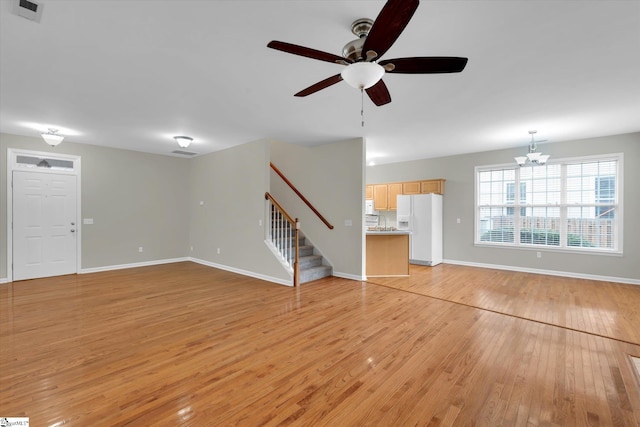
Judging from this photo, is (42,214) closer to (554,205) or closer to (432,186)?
(432,186)

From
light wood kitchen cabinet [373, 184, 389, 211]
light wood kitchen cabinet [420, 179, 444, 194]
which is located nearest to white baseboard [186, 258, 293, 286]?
light wood kitchen cabinet [373, 184, 389, 211]

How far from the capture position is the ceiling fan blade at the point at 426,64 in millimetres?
1828

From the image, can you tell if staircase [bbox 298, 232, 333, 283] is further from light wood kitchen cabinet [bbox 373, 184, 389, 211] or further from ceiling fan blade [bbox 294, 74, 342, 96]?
ceiling fan blade [bbox 294, 74, 342, 96]

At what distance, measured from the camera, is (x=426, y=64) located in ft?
6.26

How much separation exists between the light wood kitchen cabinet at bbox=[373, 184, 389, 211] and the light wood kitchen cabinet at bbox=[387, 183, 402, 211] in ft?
0.20

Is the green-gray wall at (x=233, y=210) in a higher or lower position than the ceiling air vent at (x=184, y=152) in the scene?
lower

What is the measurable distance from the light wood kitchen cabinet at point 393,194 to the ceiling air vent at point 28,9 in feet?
23.2

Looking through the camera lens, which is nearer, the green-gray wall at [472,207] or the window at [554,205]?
the green-gray wall at [472,207]

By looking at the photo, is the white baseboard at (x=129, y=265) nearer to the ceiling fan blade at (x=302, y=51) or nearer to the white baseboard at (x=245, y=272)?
the white baseboard at (x=245, y=272)

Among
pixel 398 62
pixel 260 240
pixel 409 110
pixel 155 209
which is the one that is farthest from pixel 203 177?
pixel 398 62

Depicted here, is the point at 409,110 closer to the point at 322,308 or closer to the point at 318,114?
the point at 318,114

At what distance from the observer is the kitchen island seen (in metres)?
5.71

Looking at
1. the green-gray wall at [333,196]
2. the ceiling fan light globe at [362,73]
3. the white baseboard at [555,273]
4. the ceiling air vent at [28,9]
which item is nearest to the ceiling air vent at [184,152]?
the green-gray wall at [333,196]

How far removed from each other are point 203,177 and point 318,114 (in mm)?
4186
